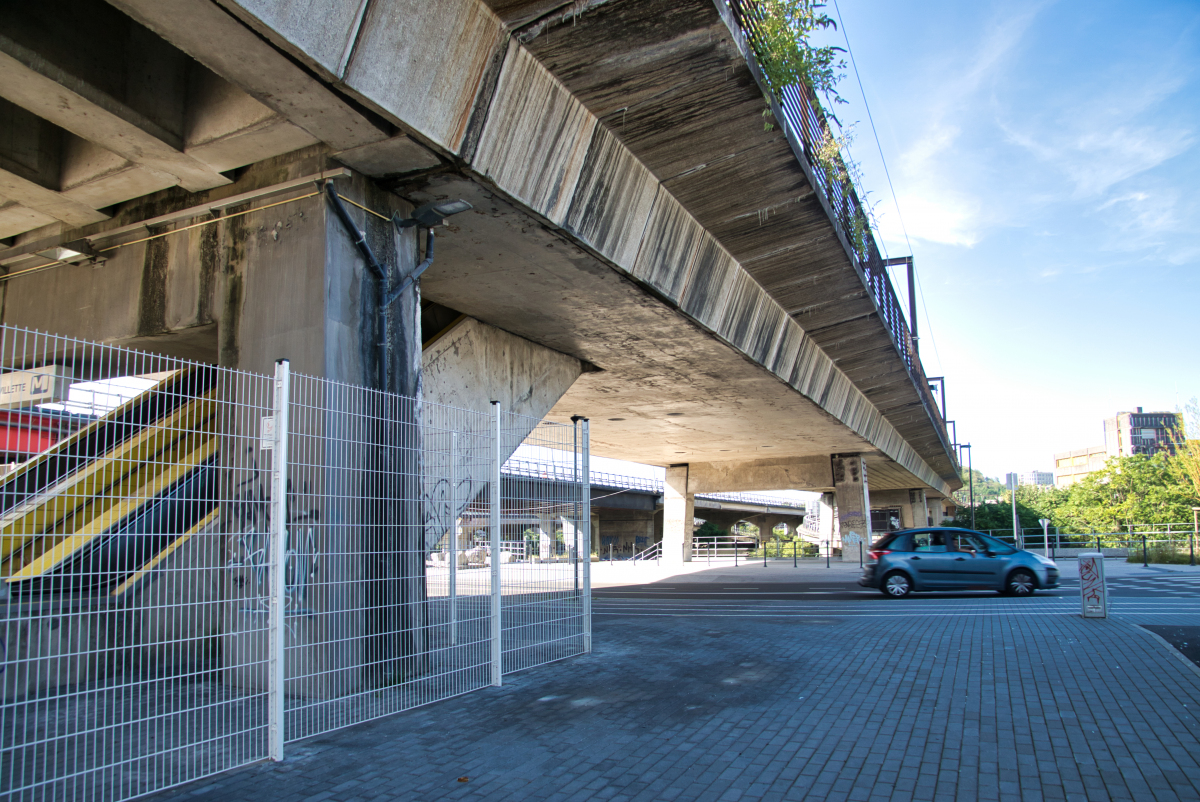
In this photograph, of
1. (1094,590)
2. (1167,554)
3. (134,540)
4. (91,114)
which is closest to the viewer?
(134,540)

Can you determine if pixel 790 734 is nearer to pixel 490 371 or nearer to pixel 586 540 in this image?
pixel 586 540

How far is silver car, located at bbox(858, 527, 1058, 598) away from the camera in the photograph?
16.2m

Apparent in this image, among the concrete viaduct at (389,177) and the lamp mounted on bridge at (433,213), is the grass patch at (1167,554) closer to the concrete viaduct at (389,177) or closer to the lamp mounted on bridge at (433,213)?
the concrete viaduct at (389,177)

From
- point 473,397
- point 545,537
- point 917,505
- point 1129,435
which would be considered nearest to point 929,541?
point 473,397

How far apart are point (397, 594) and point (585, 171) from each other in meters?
5.40

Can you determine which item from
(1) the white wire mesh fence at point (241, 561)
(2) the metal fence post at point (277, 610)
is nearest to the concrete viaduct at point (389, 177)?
(1) the white wire mesh fence at point (241, 561)

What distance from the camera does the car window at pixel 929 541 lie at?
1677cm

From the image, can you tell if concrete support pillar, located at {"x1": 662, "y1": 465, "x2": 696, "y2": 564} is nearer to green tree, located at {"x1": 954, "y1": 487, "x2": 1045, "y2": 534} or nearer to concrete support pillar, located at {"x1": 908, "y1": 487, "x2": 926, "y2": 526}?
green tree, located at {"x1": 954, "y1": 487, "x2": 1045, "y2": 534}

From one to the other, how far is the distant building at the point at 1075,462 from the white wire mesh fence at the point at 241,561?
185 meters

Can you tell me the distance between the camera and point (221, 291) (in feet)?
27.6

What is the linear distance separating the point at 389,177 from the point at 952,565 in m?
14.0

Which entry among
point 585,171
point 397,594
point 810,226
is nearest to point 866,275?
point 810,226

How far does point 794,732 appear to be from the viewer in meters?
5.68

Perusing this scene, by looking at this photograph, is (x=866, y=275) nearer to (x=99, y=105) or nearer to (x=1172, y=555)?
(x=99, y=105)
